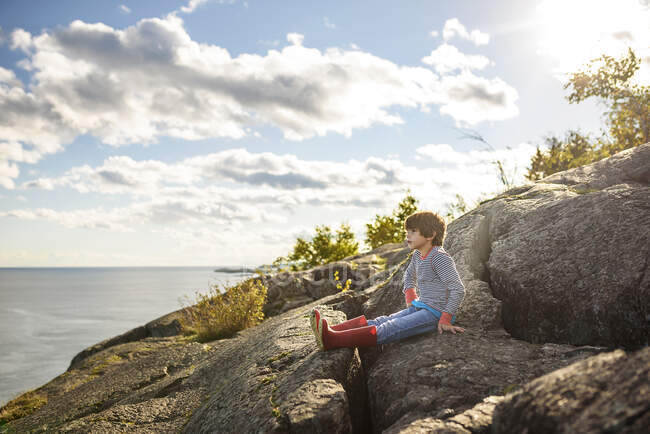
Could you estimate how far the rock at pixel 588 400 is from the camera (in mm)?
1917

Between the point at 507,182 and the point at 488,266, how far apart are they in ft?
19.7

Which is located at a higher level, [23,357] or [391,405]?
[391,405]

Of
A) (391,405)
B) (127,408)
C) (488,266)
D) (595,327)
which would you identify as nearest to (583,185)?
(488,266)

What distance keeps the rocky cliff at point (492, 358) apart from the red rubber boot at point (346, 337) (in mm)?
148

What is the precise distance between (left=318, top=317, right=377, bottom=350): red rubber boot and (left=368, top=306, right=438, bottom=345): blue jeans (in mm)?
108

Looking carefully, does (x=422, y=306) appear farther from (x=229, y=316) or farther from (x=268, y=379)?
(x=229, y=316)

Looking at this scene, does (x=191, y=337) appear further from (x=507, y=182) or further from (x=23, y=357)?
(x=23, y=357)

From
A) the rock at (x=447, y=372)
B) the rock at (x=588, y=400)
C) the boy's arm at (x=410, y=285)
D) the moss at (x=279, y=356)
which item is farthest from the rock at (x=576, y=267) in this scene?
the moss at (x=279, y=356)

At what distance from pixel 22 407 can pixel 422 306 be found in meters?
8.35

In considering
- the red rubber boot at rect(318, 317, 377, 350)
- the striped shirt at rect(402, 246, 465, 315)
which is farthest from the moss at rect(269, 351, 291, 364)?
the striped shirt at rect(402, 246, 465, 315)

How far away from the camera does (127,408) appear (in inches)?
216

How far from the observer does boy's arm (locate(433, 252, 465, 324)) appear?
175 inches

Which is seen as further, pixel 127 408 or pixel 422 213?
Result: pixel 127 408

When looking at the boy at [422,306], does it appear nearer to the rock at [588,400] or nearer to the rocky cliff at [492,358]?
the rocky cliff at [492,358]
